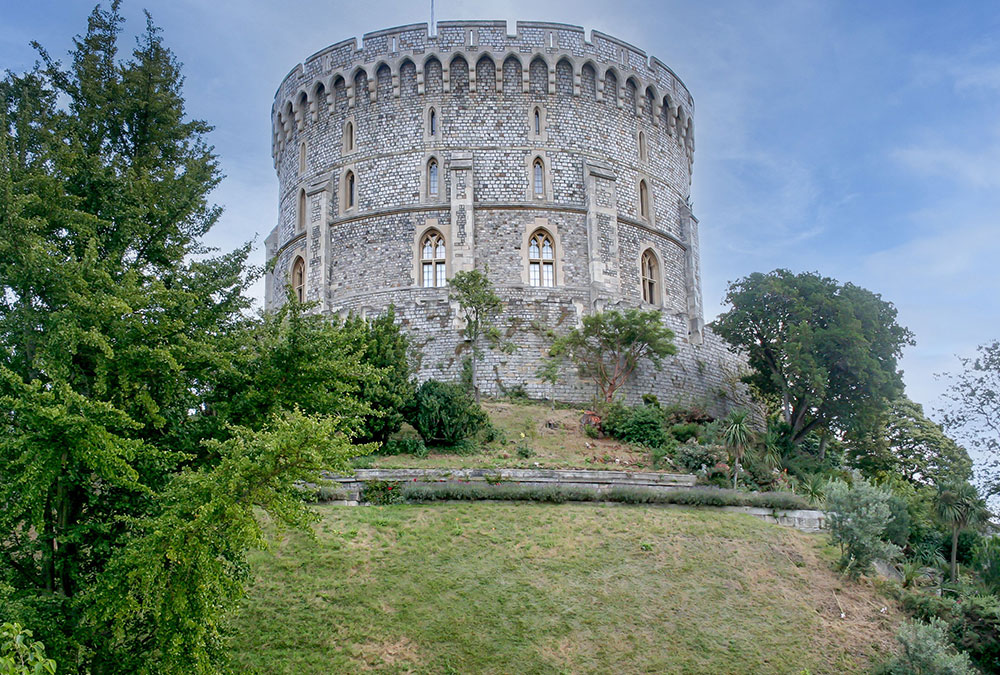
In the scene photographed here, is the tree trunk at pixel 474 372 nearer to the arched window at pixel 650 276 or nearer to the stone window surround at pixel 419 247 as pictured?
the stone window surround at pixel 419 247

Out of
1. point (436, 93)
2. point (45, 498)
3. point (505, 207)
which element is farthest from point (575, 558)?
point (436, 93)

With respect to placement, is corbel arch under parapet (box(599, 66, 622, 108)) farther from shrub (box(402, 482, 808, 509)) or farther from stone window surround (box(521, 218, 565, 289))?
shrub (box(402, 482, 808, 509))

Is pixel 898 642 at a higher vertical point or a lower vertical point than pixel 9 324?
lower

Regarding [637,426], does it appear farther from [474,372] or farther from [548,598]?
[548,598]

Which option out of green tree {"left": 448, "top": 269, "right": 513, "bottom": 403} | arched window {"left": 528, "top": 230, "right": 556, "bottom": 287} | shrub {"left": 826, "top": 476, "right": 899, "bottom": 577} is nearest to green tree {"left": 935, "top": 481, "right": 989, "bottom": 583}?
shrub {"left": 826, "top": 476, "right": 899, "bottom": 577}

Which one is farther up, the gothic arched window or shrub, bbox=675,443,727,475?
the gothic arched window

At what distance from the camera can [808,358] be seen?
31094 mm

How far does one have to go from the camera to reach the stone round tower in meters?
36.4

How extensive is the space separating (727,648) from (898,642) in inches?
146

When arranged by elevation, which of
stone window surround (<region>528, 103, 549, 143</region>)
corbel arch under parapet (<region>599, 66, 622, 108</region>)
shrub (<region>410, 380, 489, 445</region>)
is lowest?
shrub (<region>410, 380, 489, 445</region>)

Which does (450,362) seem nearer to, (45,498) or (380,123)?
Result: (380,123)

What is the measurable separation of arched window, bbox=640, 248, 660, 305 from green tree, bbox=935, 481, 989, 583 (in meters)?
16.6

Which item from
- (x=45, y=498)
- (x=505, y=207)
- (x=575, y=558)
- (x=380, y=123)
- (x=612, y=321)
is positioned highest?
(x=380, y=123)

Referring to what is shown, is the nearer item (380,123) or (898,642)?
(898,642)
